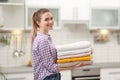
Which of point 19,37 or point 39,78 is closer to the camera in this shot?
point 39,78

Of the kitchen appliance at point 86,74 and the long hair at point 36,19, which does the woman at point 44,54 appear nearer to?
the long hair at point 36,19

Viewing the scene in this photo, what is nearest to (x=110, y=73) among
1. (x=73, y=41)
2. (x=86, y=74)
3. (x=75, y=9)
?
(x=86, y=74)

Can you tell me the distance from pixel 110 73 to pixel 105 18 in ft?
2.80

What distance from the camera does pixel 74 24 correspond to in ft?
14.4

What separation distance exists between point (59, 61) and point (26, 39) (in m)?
2.39

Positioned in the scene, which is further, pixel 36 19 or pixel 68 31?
pixel 68 31

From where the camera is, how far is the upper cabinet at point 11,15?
3.78 metres

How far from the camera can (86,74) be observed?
394 centimetres

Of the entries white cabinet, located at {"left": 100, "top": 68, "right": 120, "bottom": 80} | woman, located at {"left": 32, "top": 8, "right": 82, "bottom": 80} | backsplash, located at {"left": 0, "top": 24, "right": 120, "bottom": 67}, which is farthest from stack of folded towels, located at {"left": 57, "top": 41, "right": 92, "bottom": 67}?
backsplash, located at {"left": 0, "top": 24, "right": 120, "bottom": 67}

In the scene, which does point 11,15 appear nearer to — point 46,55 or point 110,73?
point 110,73

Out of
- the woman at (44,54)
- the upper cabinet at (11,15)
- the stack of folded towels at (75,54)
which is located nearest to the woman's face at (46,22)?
the woman at (44,54)

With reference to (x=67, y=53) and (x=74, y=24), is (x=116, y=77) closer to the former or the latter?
(x=74, y=24)

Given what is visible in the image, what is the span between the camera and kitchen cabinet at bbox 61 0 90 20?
4.12 meters

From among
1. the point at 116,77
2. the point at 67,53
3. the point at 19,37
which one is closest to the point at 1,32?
the point at 19,37
